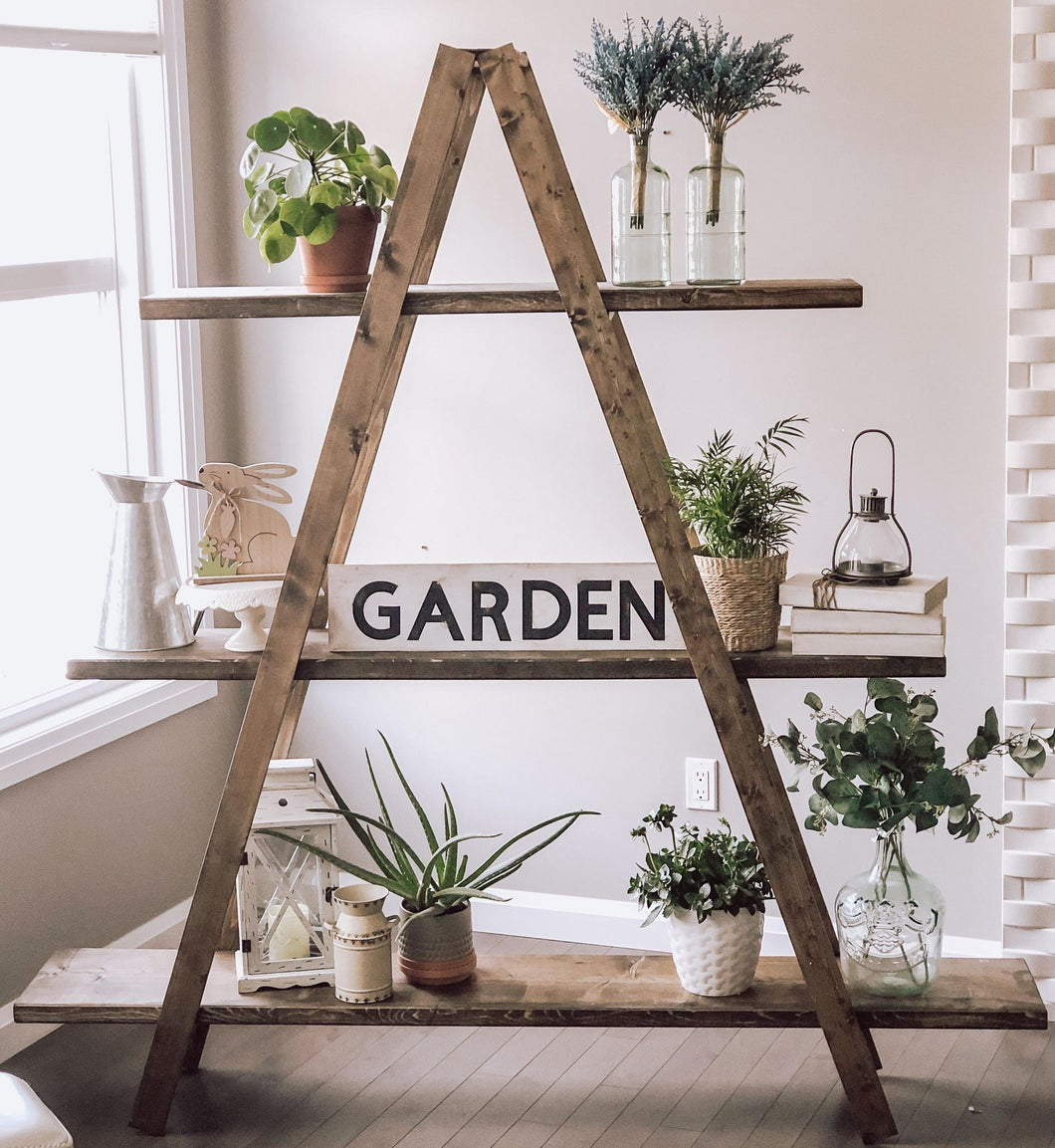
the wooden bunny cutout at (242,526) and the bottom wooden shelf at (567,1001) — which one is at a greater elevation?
the wooden bunny cutout at (242,526)

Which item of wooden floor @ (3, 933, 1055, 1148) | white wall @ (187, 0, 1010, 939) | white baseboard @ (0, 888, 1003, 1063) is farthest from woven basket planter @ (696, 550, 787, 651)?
white baseboard @ (0, 888, 1003, 1063)

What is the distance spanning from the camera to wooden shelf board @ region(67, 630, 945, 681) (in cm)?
226

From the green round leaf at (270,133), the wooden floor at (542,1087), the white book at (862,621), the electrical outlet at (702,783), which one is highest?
the green round leaf at (270,133)

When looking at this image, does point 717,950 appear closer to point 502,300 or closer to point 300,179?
point 502,300

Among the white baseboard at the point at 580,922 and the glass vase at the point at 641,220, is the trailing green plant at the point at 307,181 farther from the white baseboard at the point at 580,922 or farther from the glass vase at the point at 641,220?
the white baseboard at the point at 580,922

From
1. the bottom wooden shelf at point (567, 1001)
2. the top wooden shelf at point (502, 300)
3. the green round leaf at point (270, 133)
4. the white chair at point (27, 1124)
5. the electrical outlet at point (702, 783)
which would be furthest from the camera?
the electrical outlet at point (702, 783)

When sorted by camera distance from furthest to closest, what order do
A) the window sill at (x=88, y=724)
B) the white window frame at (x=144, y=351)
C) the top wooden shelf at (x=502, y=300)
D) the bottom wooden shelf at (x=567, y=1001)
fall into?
the white window frame at (x=144, y=351) < the window sill at (x=88, y=724) < the bottom wooden shelf at (x=567, y=1001) < the top wooden shelf at (x=502, y=300)

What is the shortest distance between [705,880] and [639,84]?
126 cm

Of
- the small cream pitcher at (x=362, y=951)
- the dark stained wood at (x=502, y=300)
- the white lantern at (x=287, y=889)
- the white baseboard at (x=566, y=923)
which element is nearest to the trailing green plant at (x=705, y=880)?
the small cream pitcher at (x=362, y=951)

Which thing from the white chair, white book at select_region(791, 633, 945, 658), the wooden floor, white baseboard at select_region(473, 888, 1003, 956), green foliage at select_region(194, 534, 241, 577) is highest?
green foliage at select_region(194, 534, 241, 577)

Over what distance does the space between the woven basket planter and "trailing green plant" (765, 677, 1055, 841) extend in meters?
0.18

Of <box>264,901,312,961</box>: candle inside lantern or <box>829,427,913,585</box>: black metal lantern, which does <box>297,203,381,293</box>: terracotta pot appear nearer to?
<box>829,427,913,585</box>: black metal lantern

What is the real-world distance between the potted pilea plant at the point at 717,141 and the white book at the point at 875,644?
22.2 inches

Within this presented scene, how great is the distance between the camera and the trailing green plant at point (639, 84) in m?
2.12
